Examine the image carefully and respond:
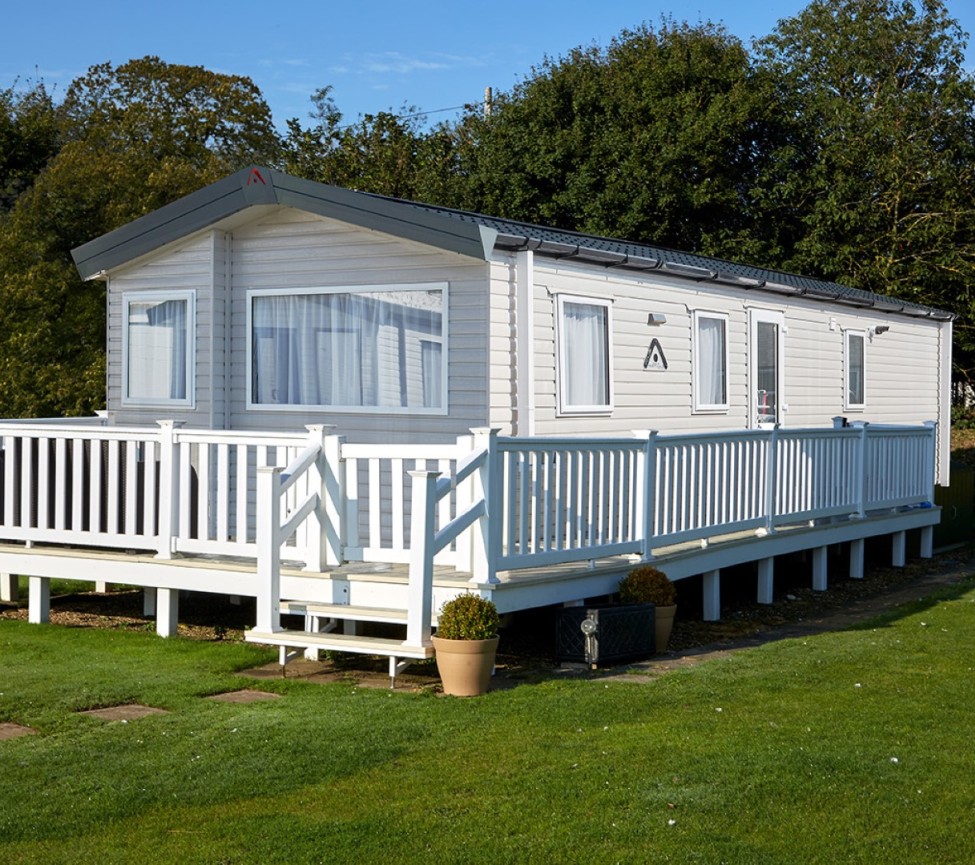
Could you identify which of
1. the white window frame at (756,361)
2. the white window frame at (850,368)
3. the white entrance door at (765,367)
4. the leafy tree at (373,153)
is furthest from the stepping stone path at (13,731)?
the leafy tree at (373,153)

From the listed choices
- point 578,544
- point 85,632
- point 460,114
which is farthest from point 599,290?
point 460,114

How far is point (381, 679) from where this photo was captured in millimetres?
8039

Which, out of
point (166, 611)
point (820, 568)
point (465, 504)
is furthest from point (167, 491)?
point (820, 568)

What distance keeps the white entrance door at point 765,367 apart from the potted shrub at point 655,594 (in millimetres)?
5324

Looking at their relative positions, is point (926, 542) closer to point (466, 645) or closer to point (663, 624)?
point (663, 624)

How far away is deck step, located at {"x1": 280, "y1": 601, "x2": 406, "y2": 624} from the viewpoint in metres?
7.93

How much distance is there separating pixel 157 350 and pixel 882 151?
20605mm

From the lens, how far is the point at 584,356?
1114 centimetres

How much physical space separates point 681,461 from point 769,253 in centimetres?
1927

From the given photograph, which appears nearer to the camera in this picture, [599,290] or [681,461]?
[681,461]

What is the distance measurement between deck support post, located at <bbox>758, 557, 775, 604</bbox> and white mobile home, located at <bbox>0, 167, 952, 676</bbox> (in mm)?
28

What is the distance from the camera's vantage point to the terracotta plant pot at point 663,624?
8.92m

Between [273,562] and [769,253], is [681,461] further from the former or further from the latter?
[769,253]

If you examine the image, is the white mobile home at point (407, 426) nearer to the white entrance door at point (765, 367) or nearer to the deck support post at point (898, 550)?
the white entrance door at point (765, 367)
